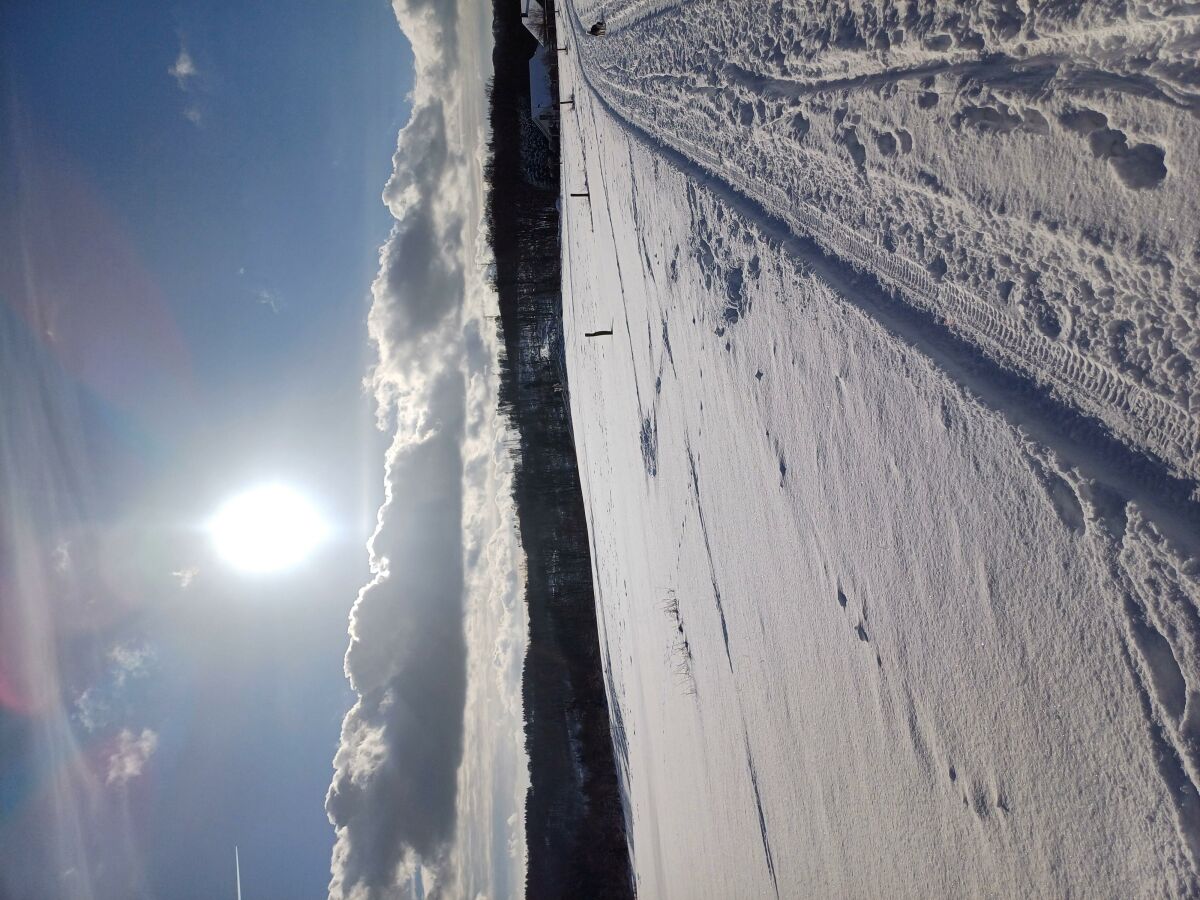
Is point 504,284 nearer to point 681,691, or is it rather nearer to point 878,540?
point 681,691

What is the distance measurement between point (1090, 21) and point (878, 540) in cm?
83

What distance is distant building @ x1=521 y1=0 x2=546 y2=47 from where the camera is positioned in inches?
317

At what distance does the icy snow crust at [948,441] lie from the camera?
2.58 ft

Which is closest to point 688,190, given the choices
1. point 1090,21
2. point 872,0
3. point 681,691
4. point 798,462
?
point 872,0

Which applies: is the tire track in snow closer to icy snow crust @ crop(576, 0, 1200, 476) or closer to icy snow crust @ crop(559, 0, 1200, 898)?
icy snow crust @ crop(559, 0, 1200, 898)

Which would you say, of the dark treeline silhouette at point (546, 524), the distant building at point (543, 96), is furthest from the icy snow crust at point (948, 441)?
the distant building at point (543, 96)

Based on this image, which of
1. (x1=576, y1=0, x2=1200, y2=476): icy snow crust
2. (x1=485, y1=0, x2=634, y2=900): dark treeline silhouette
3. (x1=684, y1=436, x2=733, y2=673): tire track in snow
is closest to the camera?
(x1=576, y1=0, x2=1200, y2=476): icy snow crust

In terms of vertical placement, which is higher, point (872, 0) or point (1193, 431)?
point (872, 0)

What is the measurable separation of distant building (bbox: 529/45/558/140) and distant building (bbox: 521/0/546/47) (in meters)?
0.18

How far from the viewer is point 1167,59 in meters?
0.77

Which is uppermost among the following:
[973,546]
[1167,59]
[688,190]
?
[688,190]

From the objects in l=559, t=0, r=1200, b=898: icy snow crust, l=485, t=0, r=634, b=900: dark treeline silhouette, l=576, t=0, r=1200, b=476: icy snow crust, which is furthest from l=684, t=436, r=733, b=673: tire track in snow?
l=485, t=0, r=634, b=900: dark treeline silhouette

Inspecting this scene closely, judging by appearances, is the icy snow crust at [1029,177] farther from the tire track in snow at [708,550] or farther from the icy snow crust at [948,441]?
the tire track in snow at [708,550]

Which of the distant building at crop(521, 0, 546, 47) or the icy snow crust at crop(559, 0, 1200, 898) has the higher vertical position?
the distant building at crop(521, 0, 546, 47)
